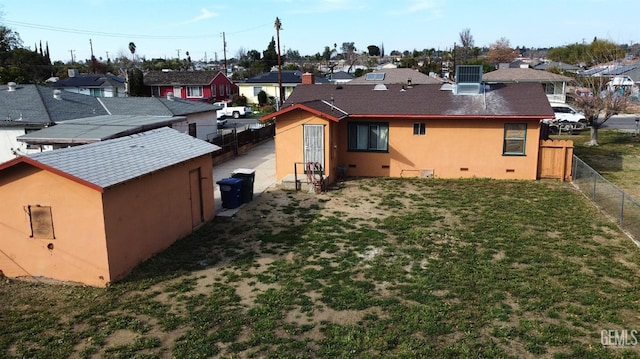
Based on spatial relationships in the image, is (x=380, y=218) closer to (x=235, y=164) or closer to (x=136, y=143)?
(x=136, y=143)

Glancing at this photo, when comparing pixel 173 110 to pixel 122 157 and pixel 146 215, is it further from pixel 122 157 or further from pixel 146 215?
pixel 146 215

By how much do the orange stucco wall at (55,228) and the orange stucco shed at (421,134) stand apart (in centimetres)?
1043

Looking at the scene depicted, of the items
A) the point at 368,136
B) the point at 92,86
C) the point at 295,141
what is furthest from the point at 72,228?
the point at 92,86

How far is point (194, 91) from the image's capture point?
61031 mm

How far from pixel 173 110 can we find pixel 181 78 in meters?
37.5

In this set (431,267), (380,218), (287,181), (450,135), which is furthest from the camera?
(450,135)

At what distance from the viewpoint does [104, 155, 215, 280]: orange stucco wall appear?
35.2 feet

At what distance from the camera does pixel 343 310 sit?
9477 millimetres

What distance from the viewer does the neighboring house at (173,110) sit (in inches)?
1024

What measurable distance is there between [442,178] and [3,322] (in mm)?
16916

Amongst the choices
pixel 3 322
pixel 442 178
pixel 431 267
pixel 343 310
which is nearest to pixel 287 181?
pixel 442 178

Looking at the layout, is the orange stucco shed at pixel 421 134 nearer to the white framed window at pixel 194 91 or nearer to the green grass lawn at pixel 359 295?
the green grass lawn at pixel 359 295

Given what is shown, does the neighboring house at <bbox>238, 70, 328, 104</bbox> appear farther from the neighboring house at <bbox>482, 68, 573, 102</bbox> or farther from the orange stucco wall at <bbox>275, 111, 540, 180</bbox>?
the orange stucco wall at <bbox>275, 111, 540, 180</bbox>

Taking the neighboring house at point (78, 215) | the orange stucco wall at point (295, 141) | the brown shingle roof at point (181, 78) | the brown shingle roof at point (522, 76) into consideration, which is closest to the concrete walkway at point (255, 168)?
the orange stucco wall at point (295, 141)
